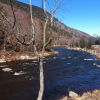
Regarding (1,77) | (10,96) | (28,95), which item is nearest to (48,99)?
(28,95)

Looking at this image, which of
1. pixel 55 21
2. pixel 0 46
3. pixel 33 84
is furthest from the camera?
pixel 0 46

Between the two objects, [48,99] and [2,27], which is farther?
[48,99]

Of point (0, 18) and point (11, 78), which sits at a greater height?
point (0, 18)

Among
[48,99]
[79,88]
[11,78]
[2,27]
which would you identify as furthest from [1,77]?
[2,27]

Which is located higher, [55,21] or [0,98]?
[55,21]

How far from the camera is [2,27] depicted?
3992mm

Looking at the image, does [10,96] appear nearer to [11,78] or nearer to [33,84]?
[33,84]

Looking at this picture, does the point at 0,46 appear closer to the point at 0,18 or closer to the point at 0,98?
the point at 0,98

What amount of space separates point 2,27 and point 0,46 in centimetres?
2616

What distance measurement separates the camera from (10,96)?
9.45 meters

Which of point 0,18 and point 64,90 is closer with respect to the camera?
point 0,18

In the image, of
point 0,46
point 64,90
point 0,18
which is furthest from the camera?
point 0,46

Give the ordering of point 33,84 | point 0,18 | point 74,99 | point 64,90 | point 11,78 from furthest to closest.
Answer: point 11,78, point 33,84, point 64,90, point 74,99, point 0,18

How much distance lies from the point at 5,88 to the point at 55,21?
340 inches
